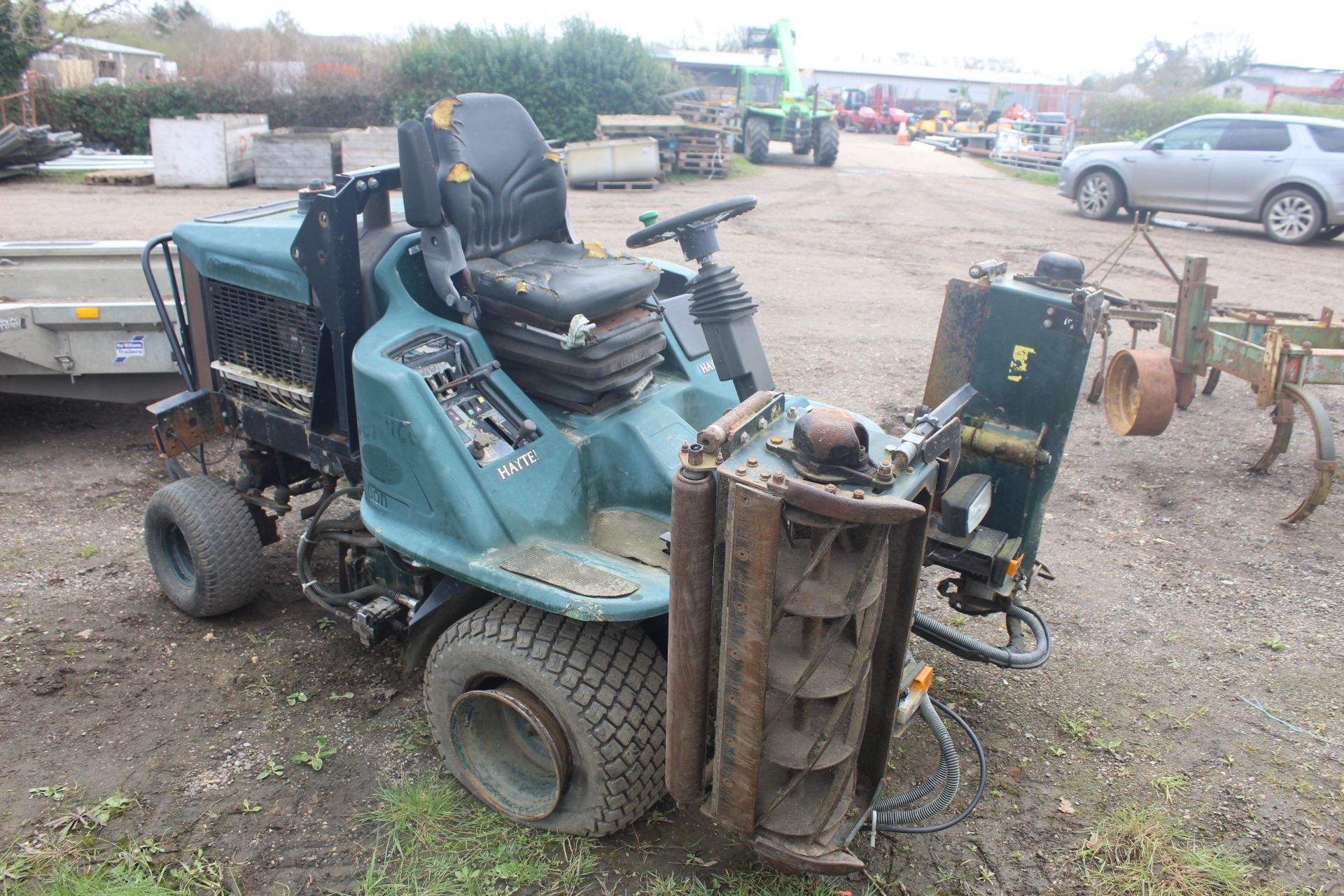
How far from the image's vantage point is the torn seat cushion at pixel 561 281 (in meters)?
2.95

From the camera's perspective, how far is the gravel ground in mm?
2830

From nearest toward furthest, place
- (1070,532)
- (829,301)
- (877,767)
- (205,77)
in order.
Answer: (877,767) < (1070,532) < (829,301) < (205,77)

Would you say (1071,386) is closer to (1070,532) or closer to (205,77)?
(1070,532)

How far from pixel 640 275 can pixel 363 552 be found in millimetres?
1460

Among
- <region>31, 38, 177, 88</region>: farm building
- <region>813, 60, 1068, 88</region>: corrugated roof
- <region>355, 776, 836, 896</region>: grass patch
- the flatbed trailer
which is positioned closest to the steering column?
<region>355, 776, 836, 896</region>: grass patch

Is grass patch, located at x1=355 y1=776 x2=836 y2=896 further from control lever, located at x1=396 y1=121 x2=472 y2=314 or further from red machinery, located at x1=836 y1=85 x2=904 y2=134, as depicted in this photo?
red machinery, located at x1=836 y1=85 x2=904 y2=134

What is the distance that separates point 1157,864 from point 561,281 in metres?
2.52

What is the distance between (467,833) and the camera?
280 centimetres

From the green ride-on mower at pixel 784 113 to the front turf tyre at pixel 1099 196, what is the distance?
273 inches

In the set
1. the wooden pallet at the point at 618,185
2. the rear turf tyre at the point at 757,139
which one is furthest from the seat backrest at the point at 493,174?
the rear turf tyre at the point at 757,139

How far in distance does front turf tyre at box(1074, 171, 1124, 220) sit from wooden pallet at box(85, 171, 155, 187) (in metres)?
14.6

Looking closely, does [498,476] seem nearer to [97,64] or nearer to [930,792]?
[930,792]

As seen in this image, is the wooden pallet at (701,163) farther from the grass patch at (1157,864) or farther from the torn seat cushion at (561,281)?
the grass patch at (1157,864)

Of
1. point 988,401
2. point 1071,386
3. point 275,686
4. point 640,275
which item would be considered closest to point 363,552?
point 275,686
